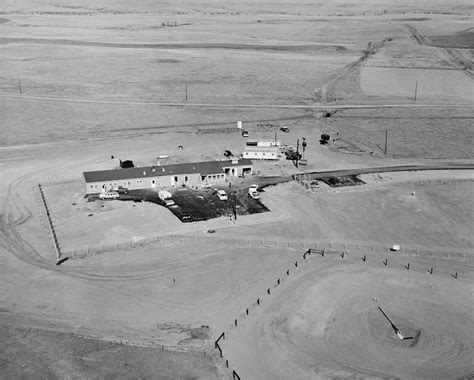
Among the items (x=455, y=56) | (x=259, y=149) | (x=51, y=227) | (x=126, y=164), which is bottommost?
(x=51, y=227)

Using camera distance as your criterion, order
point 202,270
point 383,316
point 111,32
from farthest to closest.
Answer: point 111,32 → point 202,270 → point 383,316

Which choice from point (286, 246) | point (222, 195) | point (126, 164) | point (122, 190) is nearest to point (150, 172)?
point (122, 190)

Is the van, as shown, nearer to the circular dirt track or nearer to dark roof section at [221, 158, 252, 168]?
dark roof section at [221, 158, 252, 168]

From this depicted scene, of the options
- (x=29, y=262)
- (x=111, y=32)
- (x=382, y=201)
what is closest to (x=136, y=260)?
(x=29, y=262)

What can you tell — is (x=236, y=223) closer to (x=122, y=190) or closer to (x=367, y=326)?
(x=122, y=190)

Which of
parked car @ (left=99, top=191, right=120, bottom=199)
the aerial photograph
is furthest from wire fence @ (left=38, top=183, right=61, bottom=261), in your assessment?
parked car @ (left=99, top=191, right=120, bottom=199)

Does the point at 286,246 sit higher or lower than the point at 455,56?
lower

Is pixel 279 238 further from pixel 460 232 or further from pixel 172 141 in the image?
pixel 172 141
